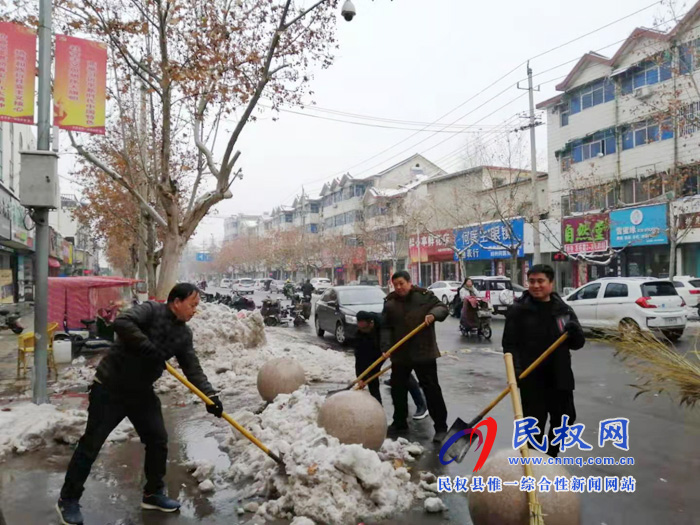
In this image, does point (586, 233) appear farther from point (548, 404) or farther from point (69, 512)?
point (69, 512)

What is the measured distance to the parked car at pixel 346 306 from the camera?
1291 centimetres

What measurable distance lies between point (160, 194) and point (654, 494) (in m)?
10.2

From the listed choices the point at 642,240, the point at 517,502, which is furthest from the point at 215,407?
the point at 642,240

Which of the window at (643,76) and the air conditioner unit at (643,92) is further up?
the window at (643,76)

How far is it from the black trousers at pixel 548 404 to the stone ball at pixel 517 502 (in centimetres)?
95

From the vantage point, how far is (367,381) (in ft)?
18.6

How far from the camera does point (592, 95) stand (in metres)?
25.6

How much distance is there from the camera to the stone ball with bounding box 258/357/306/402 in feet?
21.1

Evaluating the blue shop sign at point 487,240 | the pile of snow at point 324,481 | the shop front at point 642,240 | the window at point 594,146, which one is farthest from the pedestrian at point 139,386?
the blue shop sign at point 487,240

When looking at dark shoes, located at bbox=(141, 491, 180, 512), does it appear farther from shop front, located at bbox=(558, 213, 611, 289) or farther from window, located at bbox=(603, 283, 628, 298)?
shop front, located at bbox=(558, 213, 611, 289)

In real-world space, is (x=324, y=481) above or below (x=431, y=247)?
below

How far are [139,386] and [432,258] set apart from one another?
3553 cm

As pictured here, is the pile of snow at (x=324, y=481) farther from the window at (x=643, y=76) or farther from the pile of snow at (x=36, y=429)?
the window at (x=643, y=76)

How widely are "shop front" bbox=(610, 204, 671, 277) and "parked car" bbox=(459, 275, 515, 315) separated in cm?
629
